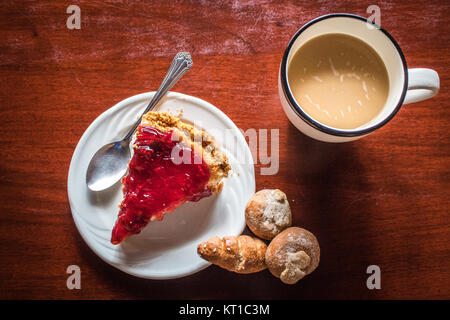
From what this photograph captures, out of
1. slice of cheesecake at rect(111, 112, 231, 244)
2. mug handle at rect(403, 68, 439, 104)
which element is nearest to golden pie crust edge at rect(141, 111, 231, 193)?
slice of cheesecake at rect(111, 112, 231, 244)

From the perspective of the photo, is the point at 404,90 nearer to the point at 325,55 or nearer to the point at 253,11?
the point at 325,55

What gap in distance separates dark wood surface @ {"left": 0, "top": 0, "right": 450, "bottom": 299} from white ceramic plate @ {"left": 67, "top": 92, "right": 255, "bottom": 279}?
7 centimetres

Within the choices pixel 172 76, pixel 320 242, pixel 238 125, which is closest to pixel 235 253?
pixel 320 242

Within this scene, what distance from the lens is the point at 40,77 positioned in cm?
121

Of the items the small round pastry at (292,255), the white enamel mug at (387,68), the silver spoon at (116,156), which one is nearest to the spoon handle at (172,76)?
the silver spoon at (116,156)

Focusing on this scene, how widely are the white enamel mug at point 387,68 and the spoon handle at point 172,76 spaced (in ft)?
1.08

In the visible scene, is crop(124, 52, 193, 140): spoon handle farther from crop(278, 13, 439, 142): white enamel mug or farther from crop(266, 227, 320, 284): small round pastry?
crop(266, 227, 320, 284): small round pastry

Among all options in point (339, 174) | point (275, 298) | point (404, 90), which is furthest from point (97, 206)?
point (404, 90)

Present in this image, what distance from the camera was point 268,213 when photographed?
1.06 meters

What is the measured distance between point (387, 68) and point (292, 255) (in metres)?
0.57

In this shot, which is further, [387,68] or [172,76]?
[172,76]

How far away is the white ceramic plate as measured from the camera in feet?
3.61

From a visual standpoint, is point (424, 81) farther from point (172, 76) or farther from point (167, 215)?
point (167, 215)

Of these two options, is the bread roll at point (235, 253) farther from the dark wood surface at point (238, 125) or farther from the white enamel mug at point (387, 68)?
the white enamel mug at point (387, 68)
